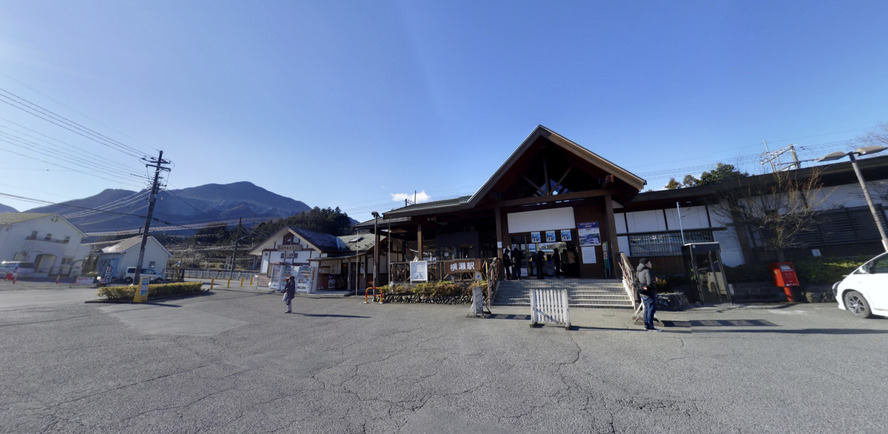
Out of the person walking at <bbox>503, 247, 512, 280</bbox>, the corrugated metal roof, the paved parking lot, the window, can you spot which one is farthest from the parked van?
the window

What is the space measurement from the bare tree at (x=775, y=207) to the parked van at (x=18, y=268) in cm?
5849

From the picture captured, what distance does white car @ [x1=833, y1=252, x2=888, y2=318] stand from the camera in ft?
23.2

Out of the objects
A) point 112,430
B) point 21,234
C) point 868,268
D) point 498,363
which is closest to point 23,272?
point 21,234

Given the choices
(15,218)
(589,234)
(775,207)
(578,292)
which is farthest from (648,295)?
(15,218)

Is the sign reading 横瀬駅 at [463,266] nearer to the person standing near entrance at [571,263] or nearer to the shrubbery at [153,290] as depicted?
the person standing near entrance at [571,263]

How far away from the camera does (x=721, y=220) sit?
1496 cm

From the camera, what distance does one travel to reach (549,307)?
316 inches

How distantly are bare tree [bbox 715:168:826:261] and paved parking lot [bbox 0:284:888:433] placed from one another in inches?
250

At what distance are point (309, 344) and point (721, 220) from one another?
753 inches

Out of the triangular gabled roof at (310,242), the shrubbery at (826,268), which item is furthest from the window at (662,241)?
the triangular gabled roof at (310,242)

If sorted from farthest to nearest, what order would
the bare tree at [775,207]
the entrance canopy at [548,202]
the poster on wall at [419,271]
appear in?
the poster on wall at [419,271], the entrance canopy at [548,202], the bare tree at [775,207]

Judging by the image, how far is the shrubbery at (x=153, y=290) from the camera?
15680 mm

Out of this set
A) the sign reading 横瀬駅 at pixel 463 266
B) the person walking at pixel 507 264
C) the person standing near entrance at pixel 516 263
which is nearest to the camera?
the sign reading 横瀬駅 at pixel 463 266

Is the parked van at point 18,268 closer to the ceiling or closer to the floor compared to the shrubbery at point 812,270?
closer to the ceiling
